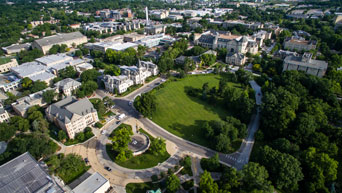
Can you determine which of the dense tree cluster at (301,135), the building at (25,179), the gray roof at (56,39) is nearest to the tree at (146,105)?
the building at (25,179)

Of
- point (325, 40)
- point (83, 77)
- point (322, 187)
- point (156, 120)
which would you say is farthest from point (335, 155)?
point (325, 40)

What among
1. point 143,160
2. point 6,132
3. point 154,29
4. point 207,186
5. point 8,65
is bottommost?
point 143,160

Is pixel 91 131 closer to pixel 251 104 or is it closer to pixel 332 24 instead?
pixel 251 104

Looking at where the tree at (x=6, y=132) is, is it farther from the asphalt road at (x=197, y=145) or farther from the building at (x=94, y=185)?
the asphalt road at (x=197, y=145)

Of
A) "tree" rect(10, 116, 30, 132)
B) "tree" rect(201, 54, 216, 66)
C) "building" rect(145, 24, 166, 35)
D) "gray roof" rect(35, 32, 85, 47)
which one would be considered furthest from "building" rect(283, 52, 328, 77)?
"gray roof" rect(35, 32, 85, 47)

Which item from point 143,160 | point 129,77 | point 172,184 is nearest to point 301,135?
point 172,184

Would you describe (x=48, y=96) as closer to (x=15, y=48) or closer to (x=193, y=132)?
(x=193, y=132)
